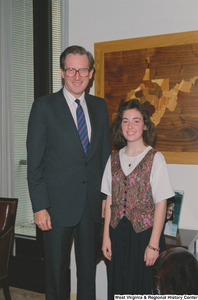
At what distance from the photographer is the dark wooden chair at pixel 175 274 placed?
1.02 metres

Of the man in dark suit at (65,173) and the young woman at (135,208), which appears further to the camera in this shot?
the man in dark suit at (65,173)

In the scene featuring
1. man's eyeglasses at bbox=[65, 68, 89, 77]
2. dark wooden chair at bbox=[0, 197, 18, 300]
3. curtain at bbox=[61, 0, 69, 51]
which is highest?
curtain at bbox=[61, 0, 69, 51]

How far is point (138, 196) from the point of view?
172 cm

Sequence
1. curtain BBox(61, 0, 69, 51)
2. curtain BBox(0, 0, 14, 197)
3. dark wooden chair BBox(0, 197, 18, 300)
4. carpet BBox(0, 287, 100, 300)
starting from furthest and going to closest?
curtain BBox(0, 0, 14, 197) < carpet BBox(0, 287, 100, 300) < curtain BBox(61, 0, 69, 51) < dark wooden chair BBox(0, 197, 18, 300)

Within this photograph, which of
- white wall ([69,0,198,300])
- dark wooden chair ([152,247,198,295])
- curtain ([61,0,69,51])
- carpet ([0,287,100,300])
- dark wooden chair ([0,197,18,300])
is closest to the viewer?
dark wooden chair ([152,247,198,295])

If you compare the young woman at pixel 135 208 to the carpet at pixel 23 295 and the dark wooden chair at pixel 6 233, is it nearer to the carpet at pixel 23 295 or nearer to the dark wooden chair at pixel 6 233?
the dark wooden chair at pixel 6 233

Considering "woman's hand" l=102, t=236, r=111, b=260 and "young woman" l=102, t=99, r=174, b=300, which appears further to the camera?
"woman's hand" l=102, t=236, r=111, b=260

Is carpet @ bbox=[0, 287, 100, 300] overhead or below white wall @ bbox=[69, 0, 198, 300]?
below

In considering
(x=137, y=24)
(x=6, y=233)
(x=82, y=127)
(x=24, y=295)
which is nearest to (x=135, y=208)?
(x=82, y=127)

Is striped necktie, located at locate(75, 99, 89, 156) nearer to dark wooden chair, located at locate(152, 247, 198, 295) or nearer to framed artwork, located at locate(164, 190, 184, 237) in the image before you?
framed artwork, located at locate(164, 190, 184, 237)

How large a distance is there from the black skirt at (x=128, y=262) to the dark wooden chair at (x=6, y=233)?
2.99ft

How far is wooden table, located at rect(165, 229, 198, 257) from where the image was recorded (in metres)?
1.89

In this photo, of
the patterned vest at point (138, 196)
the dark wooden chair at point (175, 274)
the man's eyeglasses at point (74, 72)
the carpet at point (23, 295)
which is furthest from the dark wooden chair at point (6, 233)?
the dark wooden chair at point (175, 274)

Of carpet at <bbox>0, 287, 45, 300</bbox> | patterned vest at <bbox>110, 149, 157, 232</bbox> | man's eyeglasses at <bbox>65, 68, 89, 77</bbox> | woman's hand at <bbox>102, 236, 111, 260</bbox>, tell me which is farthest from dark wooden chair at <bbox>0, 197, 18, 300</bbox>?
man's eyeglasses at <bbox>65, 68, 89, 77</bbox>
